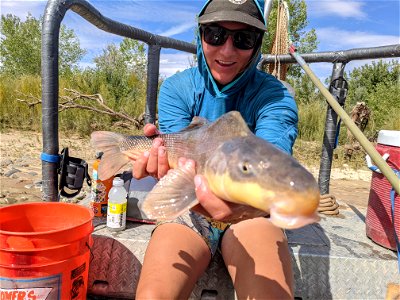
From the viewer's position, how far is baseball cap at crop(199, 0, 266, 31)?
208 centimetres

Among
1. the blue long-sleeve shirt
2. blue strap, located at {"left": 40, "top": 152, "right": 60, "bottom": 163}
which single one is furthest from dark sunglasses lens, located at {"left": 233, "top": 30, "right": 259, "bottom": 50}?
blue strap, located at {"left": 40, "top": 152, "right": 60, "bottom": 163}

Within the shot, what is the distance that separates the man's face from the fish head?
0.95m

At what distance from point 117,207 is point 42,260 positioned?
73cm

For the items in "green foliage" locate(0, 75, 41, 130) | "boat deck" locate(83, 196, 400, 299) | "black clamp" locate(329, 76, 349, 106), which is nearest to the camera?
"boat deck" locate(83, 196, 400, 299)

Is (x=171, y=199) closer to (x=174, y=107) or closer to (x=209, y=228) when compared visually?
(x=209, y=228)

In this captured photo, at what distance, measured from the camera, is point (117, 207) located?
253cm

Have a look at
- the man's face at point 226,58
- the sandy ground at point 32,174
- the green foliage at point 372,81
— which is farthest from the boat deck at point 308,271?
the green foliage at point 372,81

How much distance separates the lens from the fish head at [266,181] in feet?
3.61

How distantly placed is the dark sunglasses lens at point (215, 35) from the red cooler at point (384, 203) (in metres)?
1.33

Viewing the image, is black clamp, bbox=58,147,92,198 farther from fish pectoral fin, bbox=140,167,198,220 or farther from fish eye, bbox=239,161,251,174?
fish eye, bbox=239,161,251,174

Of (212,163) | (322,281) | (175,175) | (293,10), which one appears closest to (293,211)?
(212,163)

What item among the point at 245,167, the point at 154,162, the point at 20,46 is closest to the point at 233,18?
the point at 154,162

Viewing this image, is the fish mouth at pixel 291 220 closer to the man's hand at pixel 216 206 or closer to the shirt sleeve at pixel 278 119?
the man's hand at pixel 216 206

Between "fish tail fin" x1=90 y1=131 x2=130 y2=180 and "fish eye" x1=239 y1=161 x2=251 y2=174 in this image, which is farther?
"fish tail fin" x1=90 y1=131 x2=130 y2=180
